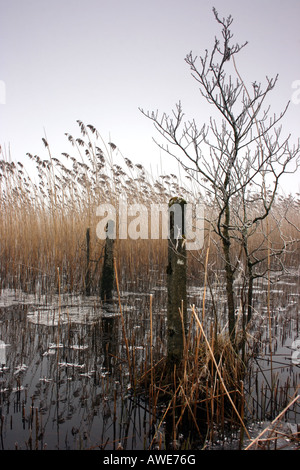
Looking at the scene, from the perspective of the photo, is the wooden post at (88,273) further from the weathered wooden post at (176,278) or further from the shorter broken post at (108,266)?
the weathered wooden post at (176,278)

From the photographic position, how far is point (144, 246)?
187 inches

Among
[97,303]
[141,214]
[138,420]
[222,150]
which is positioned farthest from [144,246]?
[138,420]

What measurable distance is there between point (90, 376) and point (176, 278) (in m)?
0.69

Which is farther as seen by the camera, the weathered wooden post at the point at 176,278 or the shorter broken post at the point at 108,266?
the shorter broken post at the point at 108,266

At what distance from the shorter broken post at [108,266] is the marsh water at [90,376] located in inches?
12.1

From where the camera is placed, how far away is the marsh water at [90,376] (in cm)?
124

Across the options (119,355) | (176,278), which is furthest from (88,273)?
(176,278)

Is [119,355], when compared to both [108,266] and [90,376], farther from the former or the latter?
[108,266]

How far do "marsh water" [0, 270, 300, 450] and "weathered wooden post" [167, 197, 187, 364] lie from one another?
17 centimetres

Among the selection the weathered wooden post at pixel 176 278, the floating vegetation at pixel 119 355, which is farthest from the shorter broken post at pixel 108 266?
the weathered wooden post at pixel 176 278

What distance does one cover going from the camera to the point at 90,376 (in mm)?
1686

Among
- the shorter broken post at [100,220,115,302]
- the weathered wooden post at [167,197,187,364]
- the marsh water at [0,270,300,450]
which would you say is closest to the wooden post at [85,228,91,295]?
the shorter broken post at [100,220,115,302]
